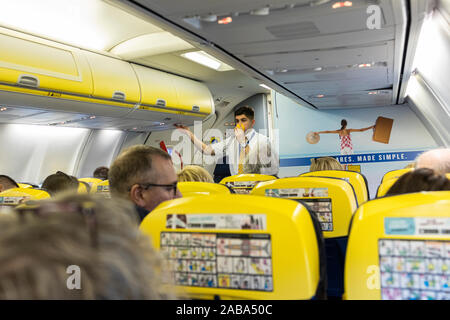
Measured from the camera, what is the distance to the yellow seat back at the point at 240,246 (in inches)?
56.5

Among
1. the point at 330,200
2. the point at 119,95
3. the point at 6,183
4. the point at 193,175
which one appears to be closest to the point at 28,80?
the point at 6,183

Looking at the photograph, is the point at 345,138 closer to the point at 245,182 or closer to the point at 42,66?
the point at 245,182

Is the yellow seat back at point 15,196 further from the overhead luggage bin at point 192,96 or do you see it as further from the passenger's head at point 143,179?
the overhead luggage bin at point 192,96

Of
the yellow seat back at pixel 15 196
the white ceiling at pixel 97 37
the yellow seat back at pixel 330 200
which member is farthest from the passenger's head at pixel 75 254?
the white ceiling at pixel 97 37

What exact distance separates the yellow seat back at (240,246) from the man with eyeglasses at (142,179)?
2.66ft

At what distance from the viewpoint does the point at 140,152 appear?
2.49m

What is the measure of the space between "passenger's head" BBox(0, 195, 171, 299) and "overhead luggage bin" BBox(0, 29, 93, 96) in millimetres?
5387

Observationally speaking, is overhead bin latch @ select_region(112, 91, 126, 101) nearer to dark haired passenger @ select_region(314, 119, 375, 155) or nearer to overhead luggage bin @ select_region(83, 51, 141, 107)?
overhead luggage bin @ select_region(83, 51, 141, 107)

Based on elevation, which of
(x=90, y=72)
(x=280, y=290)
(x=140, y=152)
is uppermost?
(x=90, y=72)

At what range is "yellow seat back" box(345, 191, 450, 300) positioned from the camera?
139 cm

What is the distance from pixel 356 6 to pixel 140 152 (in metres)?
2.26

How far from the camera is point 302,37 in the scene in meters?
4.43
